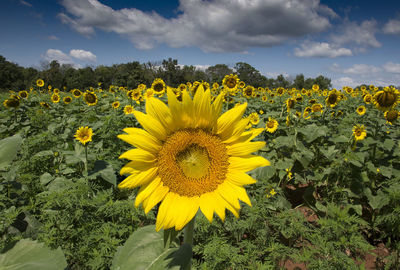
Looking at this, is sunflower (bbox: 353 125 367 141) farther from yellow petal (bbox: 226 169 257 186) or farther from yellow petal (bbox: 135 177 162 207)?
yellow petal (bbox: 135 177 162 207)

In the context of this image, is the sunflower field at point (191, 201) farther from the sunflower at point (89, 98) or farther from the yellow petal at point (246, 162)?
the sunflower at point (89, 98)

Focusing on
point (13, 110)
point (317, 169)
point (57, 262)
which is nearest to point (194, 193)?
point (57, 262)

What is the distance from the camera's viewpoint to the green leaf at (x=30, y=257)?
3.46ft

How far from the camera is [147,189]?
4.13 feet

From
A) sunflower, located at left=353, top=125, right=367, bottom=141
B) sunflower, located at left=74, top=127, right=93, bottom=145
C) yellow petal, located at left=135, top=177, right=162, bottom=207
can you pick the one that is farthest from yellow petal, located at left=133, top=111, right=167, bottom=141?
sunflower, located at left=353, top=125, right=367, bottom=141

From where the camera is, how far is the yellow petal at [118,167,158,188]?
3.88 ft

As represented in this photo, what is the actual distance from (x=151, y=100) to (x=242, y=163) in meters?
0.62

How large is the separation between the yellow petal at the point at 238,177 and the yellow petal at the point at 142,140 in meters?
0.44

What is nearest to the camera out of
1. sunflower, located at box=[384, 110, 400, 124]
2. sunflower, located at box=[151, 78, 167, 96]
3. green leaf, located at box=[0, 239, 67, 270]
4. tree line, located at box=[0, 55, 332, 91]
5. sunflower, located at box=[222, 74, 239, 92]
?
green leaf, located at box=[0, 239, 67, 270]

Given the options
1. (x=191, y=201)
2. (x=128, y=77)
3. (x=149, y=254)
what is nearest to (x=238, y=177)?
(x=191, y=201)

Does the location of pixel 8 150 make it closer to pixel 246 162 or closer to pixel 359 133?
pixel 246 162

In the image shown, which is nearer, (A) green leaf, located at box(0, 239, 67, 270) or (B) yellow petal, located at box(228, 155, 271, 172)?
(A) green leaf, located at box(0, 239, 67, 270)

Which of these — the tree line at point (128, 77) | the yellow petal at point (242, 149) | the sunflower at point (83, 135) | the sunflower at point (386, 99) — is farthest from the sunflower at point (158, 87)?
the tree line at point (128, 77)

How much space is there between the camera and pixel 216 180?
1335mm
